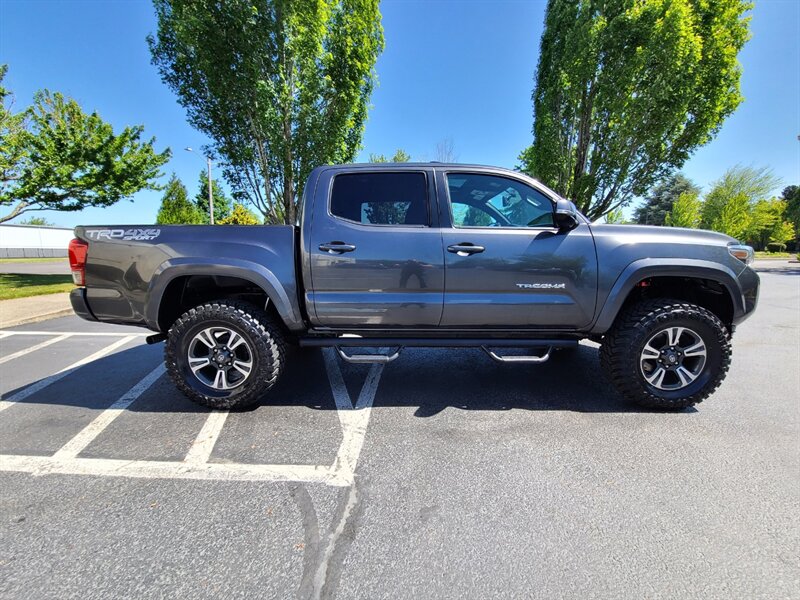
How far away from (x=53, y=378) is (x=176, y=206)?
30.2 m

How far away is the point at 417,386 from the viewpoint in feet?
12.2

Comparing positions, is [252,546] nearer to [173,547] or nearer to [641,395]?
[173,547]

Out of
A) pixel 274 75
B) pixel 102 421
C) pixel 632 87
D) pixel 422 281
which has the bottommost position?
pixel 102 421

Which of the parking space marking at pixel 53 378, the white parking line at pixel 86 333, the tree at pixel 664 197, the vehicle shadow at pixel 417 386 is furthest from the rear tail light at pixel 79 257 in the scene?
the tree at pixel 664 197

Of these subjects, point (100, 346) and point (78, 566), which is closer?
point (78, 566)

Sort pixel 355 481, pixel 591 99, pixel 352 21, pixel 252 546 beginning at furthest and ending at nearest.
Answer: pixel 591 99 < pixel 352 21 < pixel 355 481 < pixel 252 546

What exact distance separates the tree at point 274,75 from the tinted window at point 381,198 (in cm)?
825

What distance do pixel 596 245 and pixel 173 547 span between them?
11.3 ft

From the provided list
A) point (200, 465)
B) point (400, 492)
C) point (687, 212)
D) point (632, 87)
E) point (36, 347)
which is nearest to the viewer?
point (400, 492)

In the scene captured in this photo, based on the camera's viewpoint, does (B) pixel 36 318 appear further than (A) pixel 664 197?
No

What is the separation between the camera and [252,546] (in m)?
1.79

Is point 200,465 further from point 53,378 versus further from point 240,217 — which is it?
point 240,217

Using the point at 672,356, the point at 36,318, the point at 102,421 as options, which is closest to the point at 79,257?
the point at 102,421

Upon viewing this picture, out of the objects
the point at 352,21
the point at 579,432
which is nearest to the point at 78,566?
the point at 579,432
